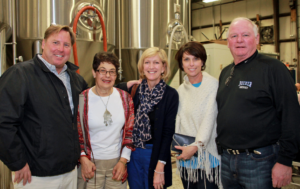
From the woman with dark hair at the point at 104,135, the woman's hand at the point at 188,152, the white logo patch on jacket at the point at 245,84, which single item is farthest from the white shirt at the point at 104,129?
the white logo patch on jacket at the point at 245,84

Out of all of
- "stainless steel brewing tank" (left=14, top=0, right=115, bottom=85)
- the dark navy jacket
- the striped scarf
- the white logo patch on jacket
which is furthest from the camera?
"stainless steel brewing tank" (left=14, top=0, right=115, bottom=85)

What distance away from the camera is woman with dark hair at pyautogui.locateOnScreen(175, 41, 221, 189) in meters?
1.69

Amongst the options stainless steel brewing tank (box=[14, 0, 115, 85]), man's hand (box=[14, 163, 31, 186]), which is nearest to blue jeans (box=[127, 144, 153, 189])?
man's hand (box=[14, 163, 31, 186])

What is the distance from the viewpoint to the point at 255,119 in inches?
58.9

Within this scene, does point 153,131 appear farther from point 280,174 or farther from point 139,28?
point 139,28

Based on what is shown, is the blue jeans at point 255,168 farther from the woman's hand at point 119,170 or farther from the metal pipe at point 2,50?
the metal pipe at point 2,50

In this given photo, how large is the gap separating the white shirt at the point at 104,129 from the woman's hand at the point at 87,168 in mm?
67

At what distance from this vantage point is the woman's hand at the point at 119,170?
1.72 m

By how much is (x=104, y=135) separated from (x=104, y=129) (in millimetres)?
43

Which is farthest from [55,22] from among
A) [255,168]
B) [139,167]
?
[255,168]

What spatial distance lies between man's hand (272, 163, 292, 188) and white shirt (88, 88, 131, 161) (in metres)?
0.96

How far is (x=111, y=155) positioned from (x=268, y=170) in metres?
1.04

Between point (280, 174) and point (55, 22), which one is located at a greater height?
point (55, 22)

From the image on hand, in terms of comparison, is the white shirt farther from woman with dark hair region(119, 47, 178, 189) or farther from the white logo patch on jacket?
the white logo patch on jacket
